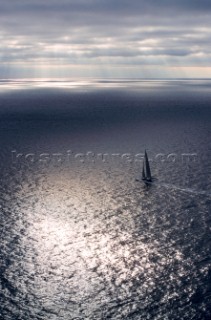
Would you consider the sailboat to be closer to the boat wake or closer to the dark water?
the dark water

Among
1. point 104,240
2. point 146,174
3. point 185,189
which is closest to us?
point 104,240

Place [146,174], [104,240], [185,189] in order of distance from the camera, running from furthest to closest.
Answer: [146,174] → [185,189] → [104,240]

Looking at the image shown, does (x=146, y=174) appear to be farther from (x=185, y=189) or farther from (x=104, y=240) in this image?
(x=104, y=240)

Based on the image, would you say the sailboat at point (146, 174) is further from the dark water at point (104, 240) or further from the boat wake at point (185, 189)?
the boat wake at point (185, 189)

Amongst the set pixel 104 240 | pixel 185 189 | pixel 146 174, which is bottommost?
pixel 104 240

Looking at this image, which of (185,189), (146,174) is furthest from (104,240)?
(146,174)

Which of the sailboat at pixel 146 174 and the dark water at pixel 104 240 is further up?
the sailboat at pixel 146 174

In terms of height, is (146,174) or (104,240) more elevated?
(146,174)

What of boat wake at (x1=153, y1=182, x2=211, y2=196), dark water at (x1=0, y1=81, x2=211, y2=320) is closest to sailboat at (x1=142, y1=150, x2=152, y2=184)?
dark water at (x1=0, y1=81, x2=211, y2=320)

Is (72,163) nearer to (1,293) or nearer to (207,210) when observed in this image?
(207,210)

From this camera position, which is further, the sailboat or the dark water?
the sailboat

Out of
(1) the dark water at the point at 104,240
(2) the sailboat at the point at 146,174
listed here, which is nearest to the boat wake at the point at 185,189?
(1) the dark water at the point at 104,240
